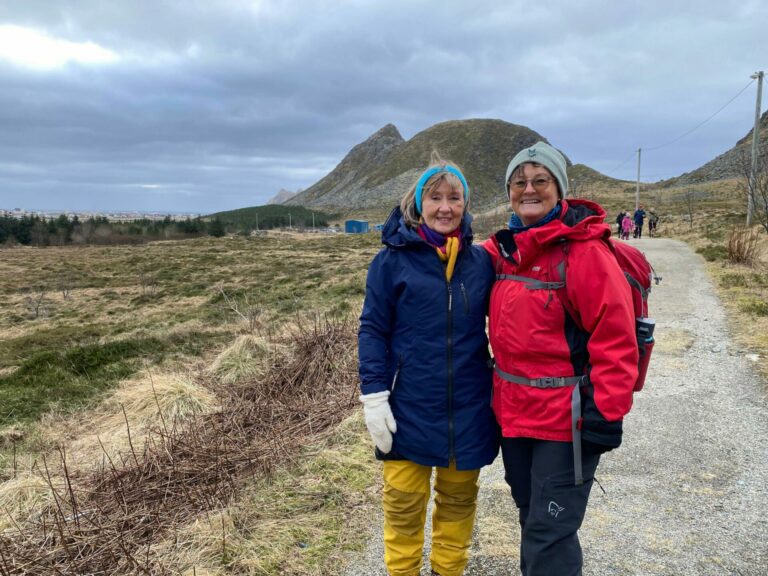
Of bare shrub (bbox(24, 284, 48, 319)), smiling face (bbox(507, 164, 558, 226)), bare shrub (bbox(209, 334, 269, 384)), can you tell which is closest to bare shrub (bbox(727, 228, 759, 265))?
bare shrub (bbox(209, 334, 269, 384))

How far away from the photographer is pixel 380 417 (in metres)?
2.20

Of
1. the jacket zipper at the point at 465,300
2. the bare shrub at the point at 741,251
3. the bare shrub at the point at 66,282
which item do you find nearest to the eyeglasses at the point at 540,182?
the jacket zipper at the point at 465,300

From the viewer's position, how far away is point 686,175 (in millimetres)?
95125

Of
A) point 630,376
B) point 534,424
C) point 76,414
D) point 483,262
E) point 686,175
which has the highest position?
point 686,175

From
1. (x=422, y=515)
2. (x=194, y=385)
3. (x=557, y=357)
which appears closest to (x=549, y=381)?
(x=557, y=357)

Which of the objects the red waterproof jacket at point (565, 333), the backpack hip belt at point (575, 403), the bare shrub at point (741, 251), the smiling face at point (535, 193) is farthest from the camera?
the bare shrub at point (741, 251)

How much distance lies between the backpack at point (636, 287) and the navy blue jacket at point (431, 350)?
422 mm

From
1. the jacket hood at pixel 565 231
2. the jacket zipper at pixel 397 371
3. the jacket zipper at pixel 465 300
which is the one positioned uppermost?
the jacket hood at pixel 565 231

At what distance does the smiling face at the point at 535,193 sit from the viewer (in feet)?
6.79

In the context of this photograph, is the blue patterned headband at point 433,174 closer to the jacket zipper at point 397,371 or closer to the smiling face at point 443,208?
the smiling face at point 443,208

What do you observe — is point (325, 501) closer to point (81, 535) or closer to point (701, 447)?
point (81, 535)

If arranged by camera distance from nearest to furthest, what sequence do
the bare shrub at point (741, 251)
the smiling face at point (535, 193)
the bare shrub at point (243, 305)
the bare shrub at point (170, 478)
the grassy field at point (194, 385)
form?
the smiling face at point (535, 193), the bare shrub at point (170, 478), the grassy field at point (194, 385), the bare shrub at point (741, 251), the bare shrub at point (243, 305)

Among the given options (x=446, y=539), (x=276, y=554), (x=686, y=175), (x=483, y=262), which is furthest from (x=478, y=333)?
(x=686, y=175)

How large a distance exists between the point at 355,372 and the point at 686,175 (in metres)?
109
